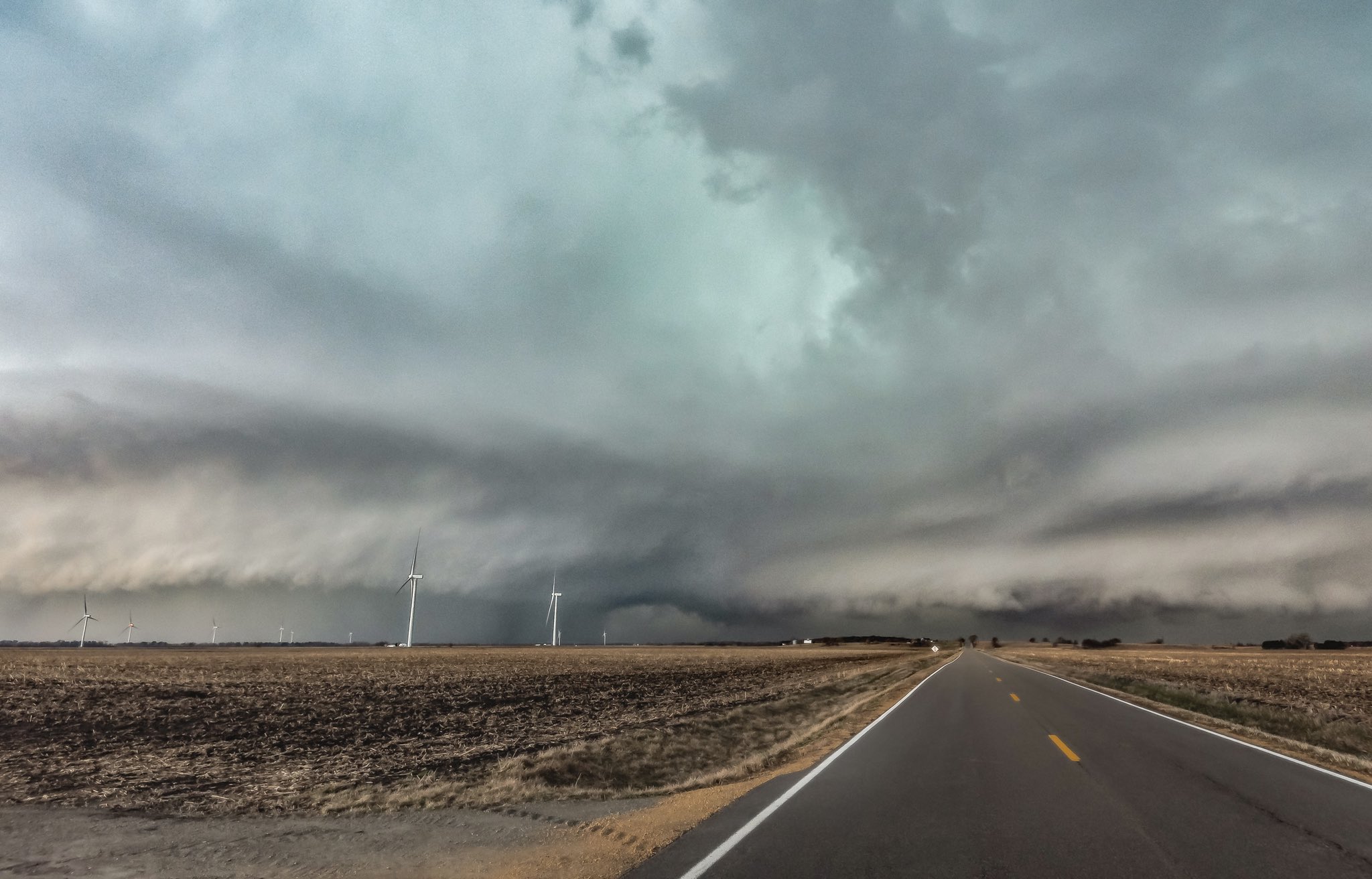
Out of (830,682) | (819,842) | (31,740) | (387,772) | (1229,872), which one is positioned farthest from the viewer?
(830,682)

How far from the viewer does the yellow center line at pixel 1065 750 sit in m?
12.8

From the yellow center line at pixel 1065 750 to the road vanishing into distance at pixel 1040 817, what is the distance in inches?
2.5

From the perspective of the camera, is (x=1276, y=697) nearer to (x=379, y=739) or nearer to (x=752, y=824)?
(x=752, y=824)

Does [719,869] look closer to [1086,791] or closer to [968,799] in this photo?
[968,799]

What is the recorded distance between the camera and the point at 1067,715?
20.2 m

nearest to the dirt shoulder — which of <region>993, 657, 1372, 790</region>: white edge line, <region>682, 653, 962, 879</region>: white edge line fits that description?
<region>682, 653, 962, 879</region>: white edge line

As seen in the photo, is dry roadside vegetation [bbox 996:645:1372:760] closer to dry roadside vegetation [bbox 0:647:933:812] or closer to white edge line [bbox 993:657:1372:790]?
white edge line [bbox 993:657:1372:790]

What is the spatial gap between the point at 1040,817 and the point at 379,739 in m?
15.1

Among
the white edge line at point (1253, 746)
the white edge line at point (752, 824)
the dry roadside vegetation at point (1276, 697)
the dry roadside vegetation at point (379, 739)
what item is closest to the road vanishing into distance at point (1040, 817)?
the white edge line at point (752, 824)

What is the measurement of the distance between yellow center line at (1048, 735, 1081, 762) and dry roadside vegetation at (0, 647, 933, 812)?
5.40 metres

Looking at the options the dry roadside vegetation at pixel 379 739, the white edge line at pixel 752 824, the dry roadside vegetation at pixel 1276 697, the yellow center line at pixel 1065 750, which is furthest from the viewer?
the dry roadside vegetation at pixel 1276 697

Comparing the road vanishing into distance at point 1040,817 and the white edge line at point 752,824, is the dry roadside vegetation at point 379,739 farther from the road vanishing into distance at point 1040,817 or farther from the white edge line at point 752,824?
the road vanishing into distance at point 1040,817

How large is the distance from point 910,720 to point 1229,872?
13.4 metres

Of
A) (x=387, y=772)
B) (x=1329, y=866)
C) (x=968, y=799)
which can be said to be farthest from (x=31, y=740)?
(x=1329, y=866)
